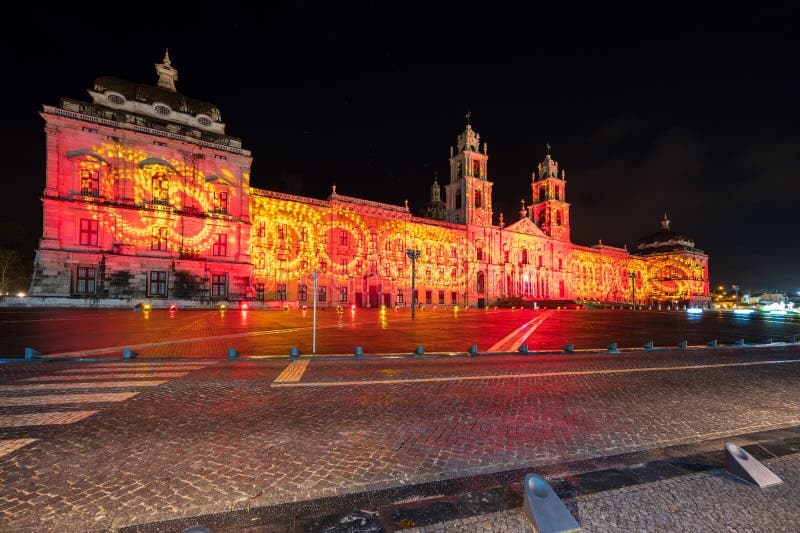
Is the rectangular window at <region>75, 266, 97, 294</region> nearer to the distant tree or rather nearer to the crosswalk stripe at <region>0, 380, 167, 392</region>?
the crosswalk stripe at <region>0, 380, 167, 392</region>

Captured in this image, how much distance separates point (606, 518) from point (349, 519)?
2.01 m

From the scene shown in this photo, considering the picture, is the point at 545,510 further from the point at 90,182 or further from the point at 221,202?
the point at 90,182

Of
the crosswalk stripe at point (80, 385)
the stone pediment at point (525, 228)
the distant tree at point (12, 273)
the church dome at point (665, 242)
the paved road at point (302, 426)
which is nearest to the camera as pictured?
the paved road at point (302, 426)

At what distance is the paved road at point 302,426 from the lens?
10.6 feet

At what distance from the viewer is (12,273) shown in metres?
47.8

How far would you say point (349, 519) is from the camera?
9.27 ft

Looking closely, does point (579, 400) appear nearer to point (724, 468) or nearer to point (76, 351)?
point (724, 468)

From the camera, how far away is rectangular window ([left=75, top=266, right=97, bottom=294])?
92.1 ft

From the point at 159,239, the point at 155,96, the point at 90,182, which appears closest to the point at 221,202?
the point at 159,239

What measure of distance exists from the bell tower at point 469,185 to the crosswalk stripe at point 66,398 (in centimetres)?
5561

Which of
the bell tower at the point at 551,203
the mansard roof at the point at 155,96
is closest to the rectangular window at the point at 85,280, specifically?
the mansard roof at the point at 155,96

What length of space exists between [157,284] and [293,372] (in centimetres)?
2927

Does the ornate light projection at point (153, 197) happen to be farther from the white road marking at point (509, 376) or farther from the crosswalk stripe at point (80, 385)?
the white road marking at point (509, 376)

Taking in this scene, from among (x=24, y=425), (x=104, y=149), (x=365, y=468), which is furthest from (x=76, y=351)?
(x=104, y=149)
